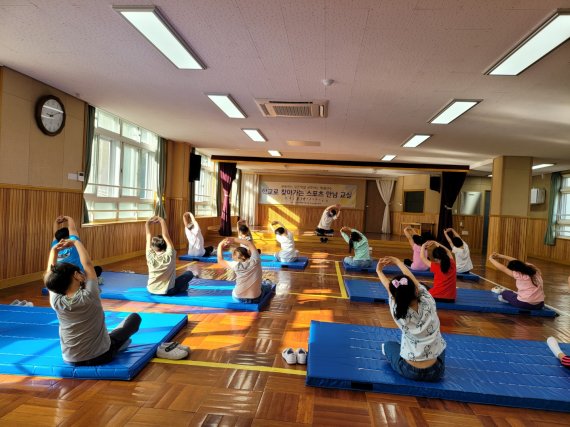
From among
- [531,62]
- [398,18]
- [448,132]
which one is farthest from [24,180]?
[448,132]

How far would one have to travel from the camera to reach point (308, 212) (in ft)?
53.6

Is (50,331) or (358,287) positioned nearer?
(50,331)

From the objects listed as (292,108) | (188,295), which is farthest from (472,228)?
(188,295)

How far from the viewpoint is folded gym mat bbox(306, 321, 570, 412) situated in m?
2.53

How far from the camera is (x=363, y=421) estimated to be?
2258 mm

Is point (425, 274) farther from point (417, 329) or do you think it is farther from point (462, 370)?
point (417, 329)

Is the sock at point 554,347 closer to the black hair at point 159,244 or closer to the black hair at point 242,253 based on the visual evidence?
the black hair at point 242,253

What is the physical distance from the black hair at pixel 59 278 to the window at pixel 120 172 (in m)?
4.86

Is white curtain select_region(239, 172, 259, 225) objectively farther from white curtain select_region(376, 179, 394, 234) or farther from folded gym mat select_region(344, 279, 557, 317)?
folded gym mat select_region(344, 279, 557, 317)

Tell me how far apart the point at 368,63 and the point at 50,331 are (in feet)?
13.0

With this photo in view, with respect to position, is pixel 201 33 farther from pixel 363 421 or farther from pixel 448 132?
pixel 448 132

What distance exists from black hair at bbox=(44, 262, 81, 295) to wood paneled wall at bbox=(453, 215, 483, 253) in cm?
1355

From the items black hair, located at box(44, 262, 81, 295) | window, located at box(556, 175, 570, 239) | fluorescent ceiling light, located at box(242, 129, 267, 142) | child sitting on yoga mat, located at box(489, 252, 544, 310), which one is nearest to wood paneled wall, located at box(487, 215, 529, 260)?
window, located at box(556, 175, 570, 239)

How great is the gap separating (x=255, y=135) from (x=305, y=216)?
835 centimetres
